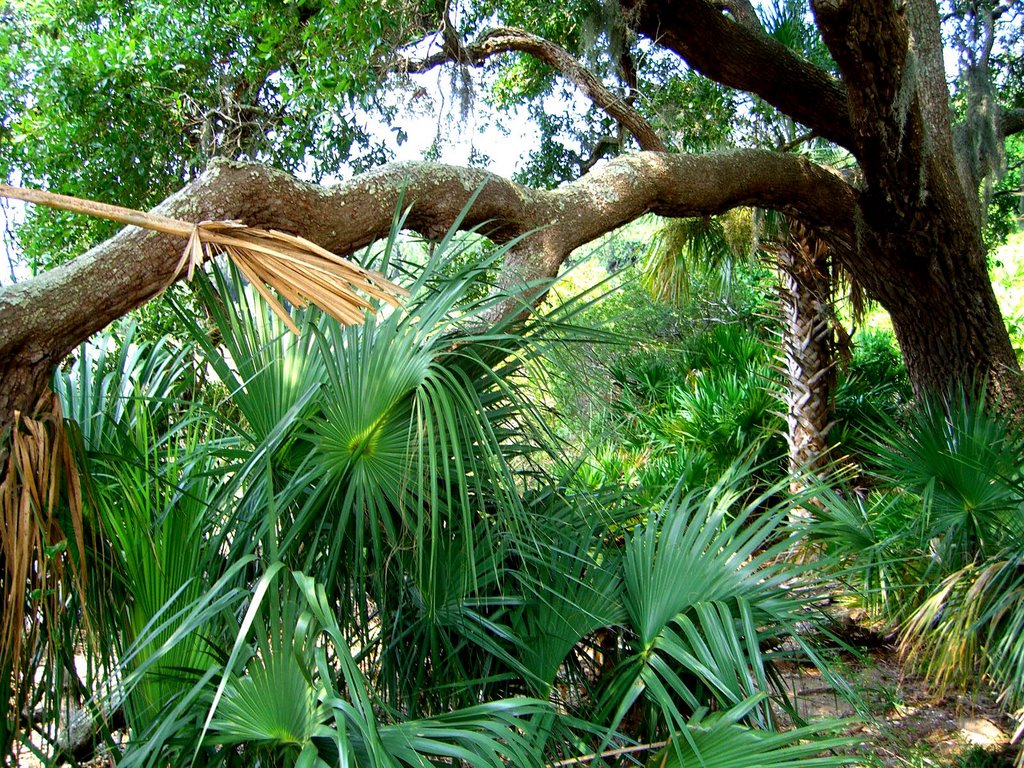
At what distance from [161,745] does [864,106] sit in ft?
14.3

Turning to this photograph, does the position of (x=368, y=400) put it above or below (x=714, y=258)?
below

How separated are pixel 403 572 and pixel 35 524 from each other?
37.4 inches

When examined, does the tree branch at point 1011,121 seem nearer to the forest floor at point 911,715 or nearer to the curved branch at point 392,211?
the curved branch at point 392,211

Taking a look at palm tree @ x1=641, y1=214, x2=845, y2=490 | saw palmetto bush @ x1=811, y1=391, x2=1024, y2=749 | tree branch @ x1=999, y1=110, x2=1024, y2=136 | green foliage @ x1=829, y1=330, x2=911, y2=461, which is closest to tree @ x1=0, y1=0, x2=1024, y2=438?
palm tree @ x1=641, y1=214, x2=845, y2=490

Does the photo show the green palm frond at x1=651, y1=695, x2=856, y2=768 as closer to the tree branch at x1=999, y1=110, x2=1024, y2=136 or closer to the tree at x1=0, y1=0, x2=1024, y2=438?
the tree at x1=0, y1=0, x2=1024, y2=438

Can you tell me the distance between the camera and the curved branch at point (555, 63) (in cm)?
481

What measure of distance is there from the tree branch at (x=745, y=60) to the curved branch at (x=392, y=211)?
1.09ft

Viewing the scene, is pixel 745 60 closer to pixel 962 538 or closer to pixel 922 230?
pixel 922 230

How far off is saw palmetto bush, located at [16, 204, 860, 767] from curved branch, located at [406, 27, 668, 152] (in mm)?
2574

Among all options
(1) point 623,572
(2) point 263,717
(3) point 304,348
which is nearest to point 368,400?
(3) point 304,348

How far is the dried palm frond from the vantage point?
188cm

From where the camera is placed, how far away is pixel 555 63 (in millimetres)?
5234

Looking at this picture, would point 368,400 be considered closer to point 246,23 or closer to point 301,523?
point 301,523

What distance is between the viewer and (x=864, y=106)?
460 centimetres
